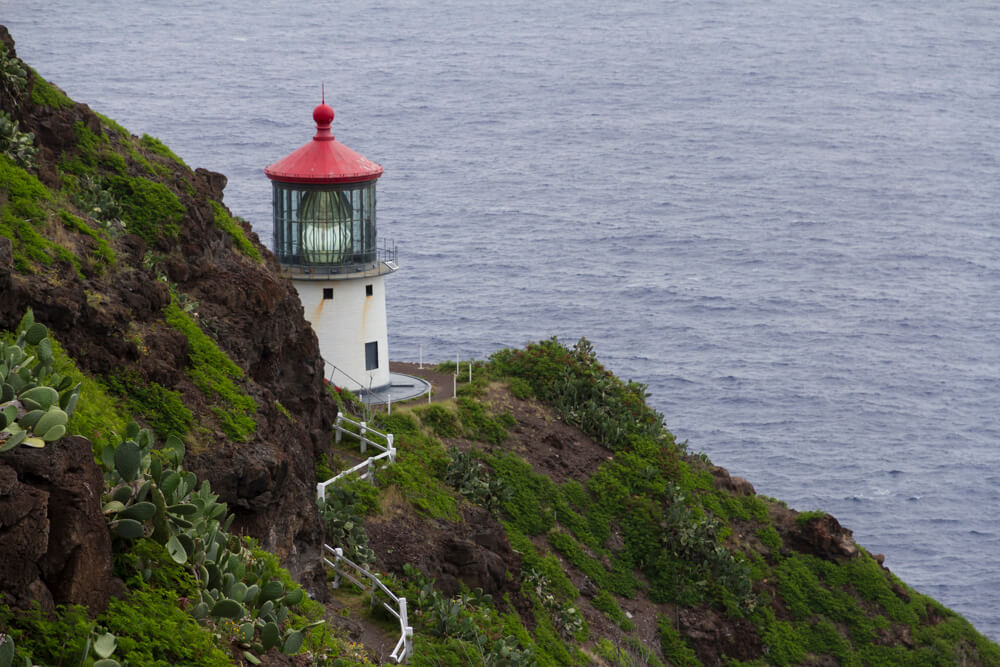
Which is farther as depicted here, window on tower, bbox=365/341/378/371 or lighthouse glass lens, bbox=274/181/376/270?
window on tower, bbox=365/341/378/371

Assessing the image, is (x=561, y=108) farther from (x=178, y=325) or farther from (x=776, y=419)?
(x=178, y=325)

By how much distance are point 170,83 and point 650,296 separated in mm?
84876

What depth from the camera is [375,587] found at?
23.1 meters

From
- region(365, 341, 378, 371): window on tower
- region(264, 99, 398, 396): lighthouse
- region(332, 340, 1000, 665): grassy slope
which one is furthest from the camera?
region(365, 341, 378, 371): window on tower

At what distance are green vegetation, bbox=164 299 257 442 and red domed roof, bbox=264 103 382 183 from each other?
567 inches

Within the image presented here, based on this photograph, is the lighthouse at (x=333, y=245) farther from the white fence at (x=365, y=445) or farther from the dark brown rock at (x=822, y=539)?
the dark brown rock at (x=822, y=539)

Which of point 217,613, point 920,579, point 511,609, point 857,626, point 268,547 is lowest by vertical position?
point 920,579

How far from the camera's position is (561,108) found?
16838 cm

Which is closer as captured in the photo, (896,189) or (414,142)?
(896,189)

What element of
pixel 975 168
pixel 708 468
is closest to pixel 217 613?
pixel 708 468

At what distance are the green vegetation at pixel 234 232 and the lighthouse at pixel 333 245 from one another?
9.14 metres

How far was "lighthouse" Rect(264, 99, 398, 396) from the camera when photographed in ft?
120

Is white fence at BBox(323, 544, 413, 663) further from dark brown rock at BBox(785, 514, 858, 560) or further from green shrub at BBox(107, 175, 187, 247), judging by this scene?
dark brown rock at BBox(785, 514, 858, 560)

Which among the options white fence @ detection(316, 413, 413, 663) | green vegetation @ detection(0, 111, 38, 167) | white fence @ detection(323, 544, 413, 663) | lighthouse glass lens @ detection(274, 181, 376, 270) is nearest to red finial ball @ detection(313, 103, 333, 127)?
lighthouse glass lens @ detection(274, 181, 376, 270)
